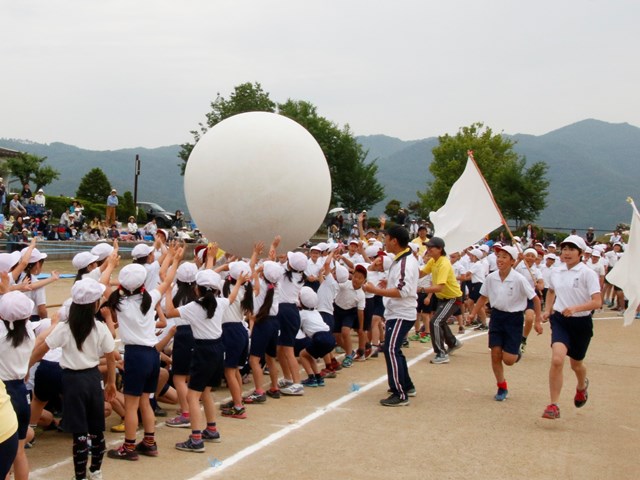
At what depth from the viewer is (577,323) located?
8008 mm

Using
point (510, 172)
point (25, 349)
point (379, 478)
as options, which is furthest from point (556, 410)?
point (510, 172)

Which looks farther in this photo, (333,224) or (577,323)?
(333,224)

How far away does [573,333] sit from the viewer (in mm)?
8039

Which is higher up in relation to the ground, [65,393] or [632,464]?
Result: [65,393]

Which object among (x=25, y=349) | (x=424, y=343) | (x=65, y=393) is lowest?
(x=424, y=343)

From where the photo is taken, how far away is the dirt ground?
20.5 ft

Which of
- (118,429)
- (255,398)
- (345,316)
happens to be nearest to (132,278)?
(118,429)

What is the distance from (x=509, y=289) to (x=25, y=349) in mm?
5762

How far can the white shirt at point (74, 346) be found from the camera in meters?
5.68

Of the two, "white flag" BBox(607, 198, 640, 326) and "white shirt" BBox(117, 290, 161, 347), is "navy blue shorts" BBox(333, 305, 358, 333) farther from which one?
"white shirt" BBox(117, 290, 161, 347)

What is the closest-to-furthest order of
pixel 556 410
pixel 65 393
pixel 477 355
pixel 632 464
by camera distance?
pixel 65 393 < pixel 632 464 < pixel 556 410 < pixel 477 355

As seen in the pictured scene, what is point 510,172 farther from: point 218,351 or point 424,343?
point 218,351

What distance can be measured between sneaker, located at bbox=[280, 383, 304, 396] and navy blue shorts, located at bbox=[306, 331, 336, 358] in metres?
0.68

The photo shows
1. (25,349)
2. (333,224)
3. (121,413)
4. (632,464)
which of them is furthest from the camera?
(333,224)
